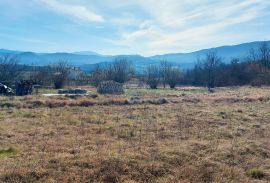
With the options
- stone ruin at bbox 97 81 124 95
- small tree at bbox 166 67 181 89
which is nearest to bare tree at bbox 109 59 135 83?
small tree at bbox 166 67 181 89

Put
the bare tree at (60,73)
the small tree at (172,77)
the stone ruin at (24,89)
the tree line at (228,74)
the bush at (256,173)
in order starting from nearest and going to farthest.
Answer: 1. the bush at (256,173)
2. the stone ruin at (24,89)
3. the bare tree at (60,73)
4. the small tree at (172,77)
5. the tree line at (228,74)

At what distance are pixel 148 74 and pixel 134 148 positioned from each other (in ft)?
195

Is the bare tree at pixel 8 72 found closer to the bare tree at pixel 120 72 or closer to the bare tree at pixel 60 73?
the bare tree at pixel 60 73

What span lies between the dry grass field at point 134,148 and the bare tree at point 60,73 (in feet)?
110

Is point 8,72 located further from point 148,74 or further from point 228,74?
point 228,74

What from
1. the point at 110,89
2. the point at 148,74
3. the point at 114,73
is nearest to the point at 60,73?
the point at 110,89

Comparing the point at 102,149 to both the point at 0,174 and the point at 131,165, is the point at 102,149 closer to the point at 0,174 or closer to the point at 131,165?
the point at 131,165

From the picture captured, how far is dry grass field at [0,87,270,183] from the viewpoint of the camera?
7465mm

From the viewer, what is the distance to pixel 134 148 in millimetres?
9562

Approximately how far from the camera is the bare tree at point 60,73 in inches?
1970

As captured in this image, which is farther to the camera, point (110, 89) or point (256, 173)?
point (110, 89)

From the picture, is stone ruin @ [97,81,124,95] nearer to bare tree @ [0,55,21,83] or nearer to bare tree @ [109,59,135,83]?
bare tree @ [0,55,21,83]

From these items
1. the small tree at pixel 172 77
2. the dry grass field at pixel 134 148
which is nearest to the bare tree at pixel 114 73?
the small tree at pixel 172 77

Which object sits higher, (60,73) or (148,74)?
(60,73)
